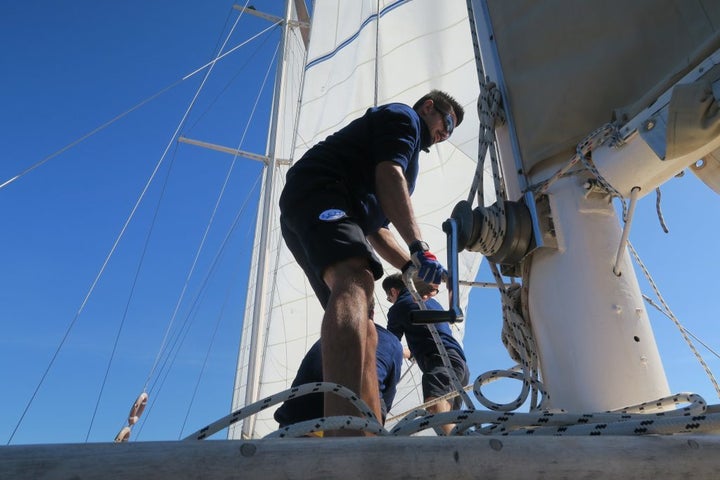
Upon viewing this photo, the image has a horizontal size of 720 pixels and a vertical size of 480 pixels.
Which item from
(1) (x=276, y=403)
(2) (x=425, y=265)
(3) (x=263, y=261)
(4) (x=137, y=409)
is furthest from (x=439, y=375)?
(4) (x=137, y=409)

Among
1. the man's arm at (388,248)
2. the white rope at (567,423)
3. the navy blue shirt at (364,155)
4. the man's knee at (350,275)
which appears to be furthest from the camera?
the man's arm at (388,248)

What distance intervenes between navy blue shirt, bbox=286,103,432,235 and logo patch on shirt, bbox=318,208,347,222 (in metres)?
0.14

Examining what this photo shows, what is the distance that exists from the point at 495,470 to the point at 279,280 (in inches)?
259

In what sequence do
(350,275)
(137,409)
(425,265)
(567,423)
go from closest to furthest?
(567,423) < (350,275) < (425,265) < (137,409)

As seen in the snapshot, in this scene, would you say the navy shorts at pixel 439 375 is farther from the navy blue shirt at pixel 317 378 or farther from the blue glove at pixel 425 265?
the blue glove at pixel 425 265

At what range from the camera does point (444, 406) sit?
2312 millimetres

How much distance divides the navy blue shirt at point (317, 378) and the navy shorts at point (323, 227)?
1.77 ft

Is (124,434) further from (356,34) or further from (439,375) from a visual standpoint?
(356,34)

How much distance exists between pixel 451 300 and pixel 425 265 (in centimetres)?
33

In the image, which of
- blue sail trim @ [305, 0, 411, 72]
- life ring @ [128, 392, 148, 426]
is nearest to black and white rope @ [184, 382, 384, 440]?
blue sail trim @ [305, 0, 411, 72]

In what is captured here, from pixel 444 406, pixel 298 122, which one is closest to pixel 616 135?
pixel 444 406

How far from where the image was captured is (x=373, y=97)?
5.41 metres

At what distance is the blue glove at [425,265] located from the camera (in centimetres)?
144

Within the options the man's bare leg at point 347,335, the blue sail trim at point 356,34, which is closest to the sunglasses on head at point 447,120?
the man's bare leg at point 347,335
